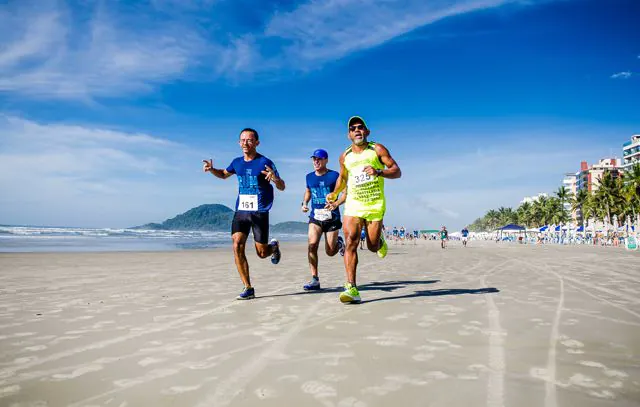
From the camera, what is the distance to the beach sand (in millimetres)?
2197

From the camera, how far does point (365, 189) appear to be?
5535 millimetres

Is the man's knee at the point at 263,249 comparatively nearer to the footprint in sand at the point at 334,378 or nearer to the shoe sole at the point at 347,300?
the shoe sole at the point at 347,300

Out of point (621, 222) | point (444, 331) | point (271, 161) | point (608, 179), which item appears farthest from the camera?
point (621, 222)

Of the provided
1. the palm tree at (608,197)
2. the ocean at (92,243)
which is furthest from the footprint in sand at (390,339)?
the palm tree at (608,197)

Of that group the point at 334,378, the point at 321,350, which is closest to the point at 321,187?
the point at 321,350

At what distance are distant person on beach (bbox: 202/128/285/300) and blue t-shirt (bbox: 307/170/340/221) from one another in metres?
1.23

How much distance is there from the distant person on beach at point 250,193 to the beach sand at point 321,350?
2.68ft

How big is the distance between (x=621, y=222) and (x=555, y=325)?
342 ft

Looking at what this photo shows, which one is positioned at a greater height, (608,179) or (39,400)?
(608,179)

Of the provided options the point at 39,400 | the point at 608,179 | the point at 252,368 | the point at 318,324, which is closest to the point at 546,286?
the point at 318,324

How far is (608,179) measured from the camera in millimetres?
79500

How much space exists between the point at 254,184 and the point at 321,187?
1.58 metres

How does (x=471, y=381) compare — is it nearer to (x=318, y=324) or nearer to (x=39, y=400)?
(x=318, y=324)

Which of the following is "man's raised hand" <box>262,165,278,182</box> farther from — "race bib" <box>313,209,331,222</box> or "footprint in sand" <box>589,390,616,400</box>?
"footprint in sand" <box>589,390,616,400</box>
